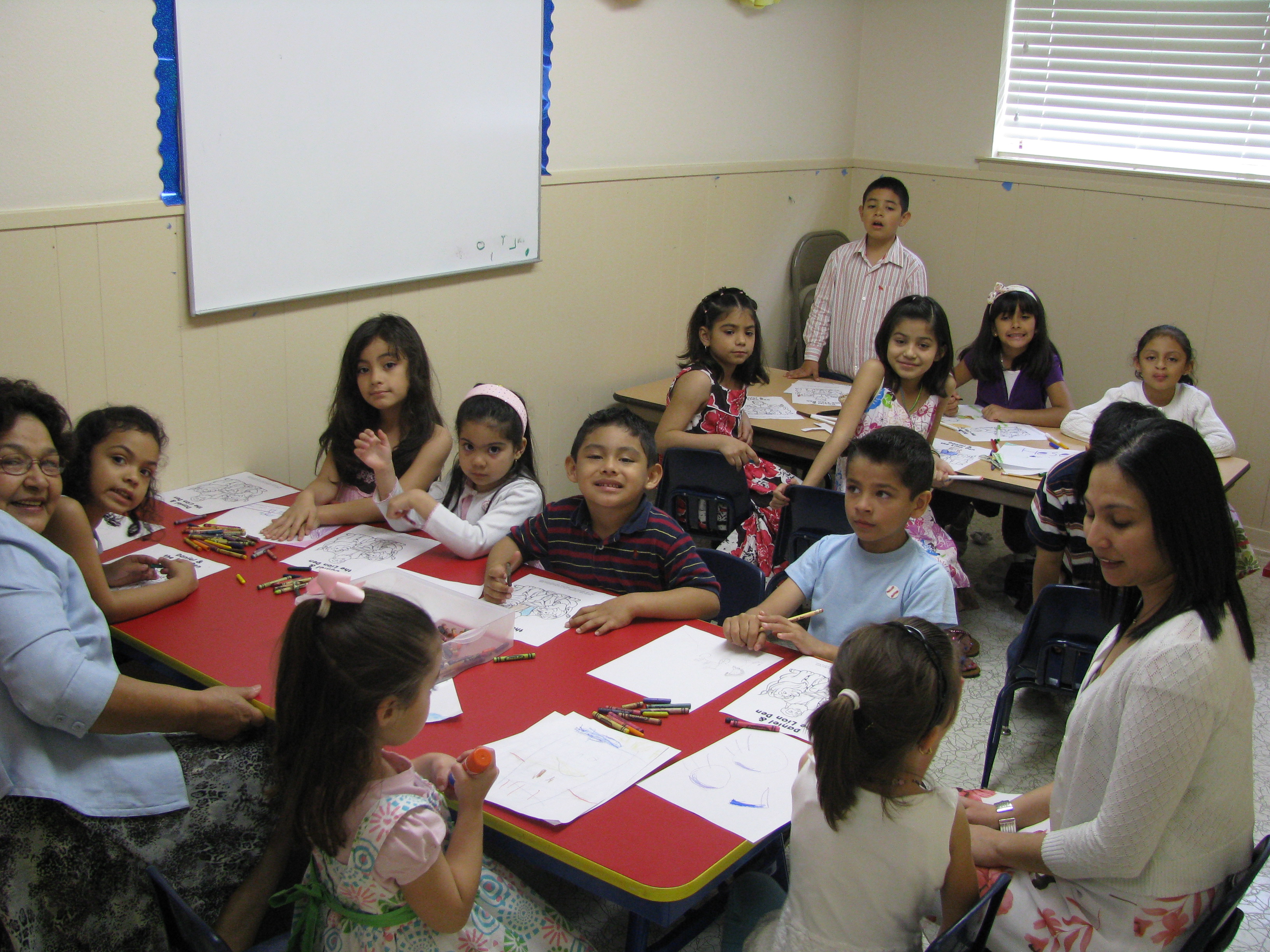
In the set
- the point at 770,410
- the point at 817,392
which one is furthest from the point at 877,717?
the point at 817,392

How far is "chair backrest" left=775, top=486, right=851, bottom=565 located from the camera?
2.91 metres

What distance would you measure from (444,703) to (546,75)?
8.87ft

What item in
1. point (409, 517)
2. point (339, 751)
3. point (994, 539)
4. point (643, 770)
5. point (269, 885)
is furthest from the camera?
point (994, 539)

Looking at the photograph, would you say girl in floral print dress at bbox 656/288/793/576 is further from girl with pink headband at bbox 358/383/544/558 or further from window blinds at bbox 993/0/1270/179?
window blinds at bbox 993/0/1270/179

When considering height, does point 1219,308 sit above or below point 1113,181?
below

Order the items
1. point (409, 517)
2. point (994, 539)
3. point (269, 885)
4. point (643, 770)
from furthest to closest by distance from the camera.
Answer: point (994, 539)
point (409, 517)
point (269, 885)
point (643, 770)

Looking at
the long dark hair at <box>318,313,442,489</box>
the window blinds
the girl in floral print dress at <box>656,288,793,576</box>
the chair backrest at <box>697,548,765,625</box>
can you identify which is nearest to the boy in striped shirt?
the window blinds

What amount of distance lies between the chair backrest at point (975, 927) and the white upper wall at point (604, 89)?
99.8 inches

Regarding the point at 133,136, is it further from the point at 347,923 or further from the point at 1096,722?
the point at 1096,722

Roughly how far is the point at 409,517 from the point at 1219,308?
12.5 feet

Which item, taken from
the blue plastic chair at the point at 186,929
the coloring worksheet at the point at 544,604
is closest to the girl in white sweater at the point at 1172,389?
the coloring worksheet at the point at 544,604

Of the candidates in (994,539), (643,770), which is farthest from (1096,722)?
(994,539)

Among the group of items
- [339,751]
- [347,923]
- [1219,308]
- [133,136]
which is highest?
[133,136]

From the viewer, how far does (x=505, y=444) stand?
2.72 meters
